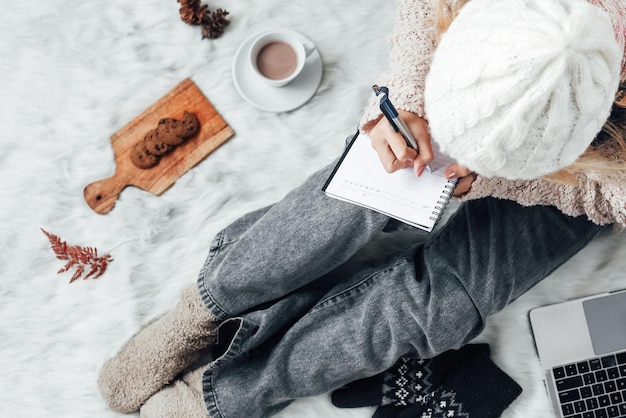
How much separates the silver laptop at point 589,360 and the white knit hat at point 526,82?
40cm

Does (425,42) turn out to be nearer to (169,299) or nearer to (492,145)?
(492,145)

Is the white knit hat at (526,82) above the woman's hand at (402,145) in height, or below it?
above

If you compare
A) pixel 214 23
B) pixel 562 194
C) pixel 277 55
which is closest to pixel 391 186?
pixel 562 194

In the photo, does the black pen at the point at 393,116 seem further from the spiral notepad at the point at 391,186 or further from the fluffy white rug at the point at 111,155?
the fluffy white rug at the point at 111,155

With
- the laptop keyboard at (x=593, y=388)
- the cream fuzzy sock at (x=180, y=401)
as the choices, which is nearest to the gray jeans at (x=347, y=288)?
the cream fuzzy sock at (x=180, y=401)

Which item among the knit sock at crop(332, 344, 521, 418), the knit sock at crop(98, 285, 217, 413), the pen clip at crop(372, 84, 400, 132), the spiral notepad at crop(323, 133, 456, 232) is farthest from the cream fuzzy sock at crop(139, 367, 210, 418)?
the pen clip at crop(372, 84, 400, 132)

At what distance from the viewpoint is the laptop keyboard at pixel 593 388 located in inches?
29.3

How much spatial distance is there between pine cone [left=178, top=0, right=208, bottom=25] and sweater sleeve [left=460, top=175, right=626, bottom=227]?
0.44 metres

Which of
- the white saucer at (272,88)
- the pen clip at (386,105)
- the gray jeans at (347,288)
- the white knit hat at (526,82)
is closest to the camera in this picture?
the white knit hat at (526,82)

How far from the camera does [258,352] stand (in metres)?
0.77

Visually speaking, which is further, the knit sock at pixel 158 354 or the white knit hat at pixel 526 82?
the knit sock at pixel 158 354

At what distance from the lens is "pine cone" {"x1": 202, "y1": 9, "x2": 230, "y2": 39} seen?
32.2 inches

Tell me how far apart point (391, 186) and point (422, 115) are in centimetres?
8

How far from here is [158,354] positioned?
0.76m
